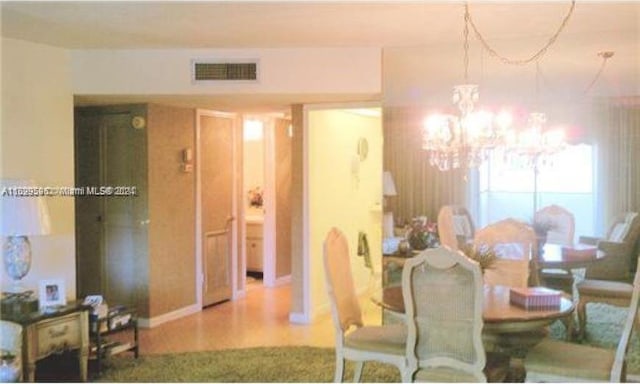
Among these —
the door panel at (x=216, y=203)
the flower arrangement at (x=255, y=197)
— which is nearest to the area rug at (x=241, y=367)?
the door panel at (x=216, y=203)

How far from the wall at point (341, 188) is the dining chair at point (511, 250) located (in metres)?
1.13

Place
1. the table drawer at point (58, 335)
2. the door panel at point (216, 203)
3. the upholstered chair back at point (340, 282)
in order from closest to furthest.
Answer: the upholstered chair back at point (340, 282), the table drawer at point (58, 335), the door panel at point (216, 203)

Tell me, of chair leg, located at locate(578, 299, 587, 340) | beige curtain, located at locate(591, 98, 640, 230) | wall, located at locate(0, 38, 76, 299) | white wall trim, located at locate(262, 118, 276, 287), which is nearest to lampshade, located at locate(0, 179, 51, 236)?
wall, located at locate(0, 38, 76, 299)

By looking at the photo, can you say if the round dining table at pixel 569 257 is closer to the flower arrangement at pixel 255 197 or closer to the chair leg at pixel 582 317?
the chair leg at pixel 582 317

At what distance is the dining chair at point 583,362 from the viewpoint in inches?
121

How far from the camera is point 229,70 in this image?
16.3 ft

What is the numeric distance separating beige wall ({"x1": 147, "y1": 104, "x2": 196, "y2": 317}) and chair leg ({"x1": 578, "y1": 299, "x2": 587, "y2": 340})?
353 centimetres

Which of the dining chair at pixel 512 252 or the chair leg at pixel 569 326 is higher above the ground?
the dining chair at pixel 512 252

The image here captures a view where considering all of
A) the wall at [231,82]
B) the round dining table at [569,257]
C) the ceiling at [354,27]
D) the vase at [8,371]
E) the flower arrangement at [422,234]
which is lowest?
the vase at [8,371]

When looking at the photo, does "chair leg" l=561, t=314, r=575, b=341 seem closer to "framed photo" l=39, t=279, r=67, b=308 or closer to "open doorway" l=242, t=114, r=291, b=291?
"framed photo" l=39, t=279, r=67, b=308

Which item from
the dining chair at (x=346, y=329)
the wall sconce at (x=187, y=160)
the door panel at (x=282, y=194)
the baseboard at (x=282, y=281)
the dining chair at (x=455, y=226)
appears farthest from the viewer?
the baseboard at (x=282, y=281)

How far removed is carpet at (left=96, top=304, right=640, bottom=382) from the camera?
167 inches

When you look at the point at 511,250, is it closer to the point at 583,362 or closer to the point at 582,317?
the point at 582,317

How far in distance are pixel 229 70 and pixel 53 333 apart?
7.53ft
